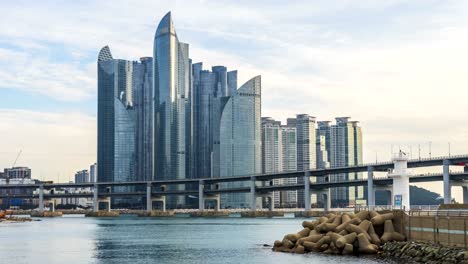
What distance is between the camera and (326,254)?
222 feet

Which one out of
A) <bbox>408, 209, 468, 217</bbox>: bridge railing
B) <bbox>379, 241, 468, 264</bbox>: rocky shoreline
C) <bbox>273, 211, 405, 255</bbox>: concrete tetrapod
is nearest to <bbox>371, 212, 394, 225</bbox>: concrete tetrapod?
<bbox>273, 211, 405, 255</bbox>: concrete tetrapod

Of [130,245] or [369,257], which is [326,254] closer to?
[369,257]

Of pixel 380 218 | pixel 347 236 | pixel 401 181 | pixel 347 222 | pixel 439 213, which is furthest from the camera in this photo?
pixel 401 181

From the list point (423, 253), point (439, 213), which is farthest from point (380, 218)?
point (423, 253)

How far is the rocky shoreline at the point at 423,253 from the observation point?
5312 centimetres

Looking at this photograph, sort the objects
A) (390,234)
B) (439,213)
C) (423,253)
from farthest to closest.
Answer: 1. (390,234)
2. (439,213)
3. (423,253)

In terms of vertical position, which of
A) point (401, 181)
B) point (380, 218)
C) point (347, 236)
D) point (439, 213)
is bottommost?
point (347, 236)

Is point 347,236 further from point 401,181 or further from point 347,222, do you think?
point 401,181

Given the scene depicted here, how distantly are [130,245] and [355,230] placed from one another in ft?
127

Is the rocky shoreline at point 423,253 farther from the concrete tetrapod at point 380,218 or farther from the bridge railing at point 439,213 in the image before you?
the concrete tetrapod at point 380,218

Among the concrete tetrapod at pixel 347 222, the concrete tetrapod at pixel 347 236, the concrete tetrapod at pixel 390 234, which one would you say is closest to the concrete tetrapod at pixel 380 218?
the concrete tetrapod at pixel 347 236

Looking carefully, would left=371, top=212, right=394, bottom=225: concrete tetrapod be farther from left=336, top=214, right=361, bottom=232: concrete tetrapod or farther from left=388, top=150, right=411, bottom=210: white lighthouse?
left=388, top=150, right=411, bottom=210: white lighthouse

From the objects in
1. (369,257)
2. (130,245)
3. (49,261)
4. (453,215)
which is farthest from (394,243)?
(130,245)

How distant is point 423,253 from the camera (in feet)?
193
